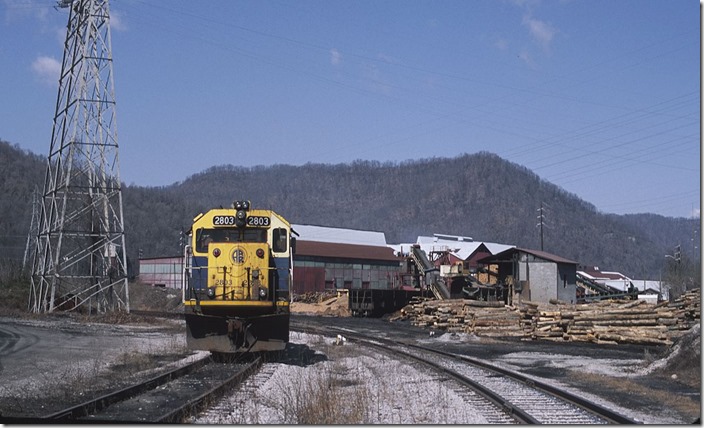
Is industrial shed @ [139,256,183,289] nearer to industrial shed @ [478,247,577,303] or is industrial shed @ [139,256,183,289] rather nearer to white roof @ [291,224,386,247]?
white roof @ [291,224,386,247]

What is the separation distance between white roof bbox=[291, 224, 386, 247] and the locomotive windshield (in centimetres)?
5945

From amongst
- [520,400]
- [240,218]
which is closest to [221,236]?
[240,218]

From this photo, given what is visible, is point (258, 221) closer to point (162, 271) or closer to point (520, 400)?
point (520, 400)

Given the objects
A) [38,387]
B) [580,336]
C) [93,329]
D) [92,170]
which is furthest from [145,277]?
[38,387]

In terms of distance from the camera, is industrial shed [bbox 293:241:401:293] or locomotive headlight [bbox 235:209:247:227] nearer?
locomotive headlight [bbox 235:209:247:227]

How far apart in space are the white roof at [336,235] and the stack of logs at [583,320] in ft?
148

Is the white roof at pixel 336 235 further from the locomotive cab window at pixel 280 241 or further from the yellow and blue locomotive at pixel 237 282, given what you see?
the yellow and blue locomotive at pixel 237 282

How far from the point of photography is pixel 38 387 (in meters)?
13.7

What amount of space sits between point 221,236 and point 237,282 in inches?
50.9

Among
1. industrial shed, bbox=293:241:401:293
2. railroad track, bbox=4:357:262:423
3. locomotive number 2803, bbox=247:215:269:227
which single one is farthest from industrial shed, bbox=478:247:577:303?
railroad track, bbox=4:357:262:423

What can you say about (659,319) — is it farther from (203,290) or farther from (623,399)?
(203,290)

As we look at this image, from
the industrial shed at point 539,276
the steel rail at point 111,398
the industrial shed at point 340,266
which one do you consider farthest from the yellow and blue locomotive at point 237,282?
the industrial shed at point 340,266

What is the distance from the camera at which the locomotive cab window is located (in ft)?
60.9

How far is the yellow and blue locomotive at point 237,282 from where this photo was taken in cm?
1769
